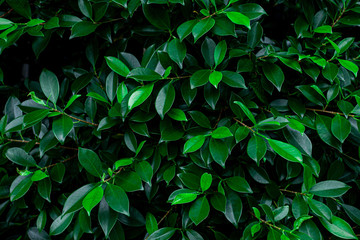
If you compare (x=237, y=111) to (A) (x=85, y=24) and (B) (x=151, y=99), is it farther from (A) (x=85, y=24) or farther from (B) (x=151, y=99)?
(A) (x=85, y=24)

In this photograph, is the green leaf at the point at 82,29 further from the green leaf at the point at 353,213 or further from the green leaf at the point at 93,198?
the green leaf at the point at 353,213

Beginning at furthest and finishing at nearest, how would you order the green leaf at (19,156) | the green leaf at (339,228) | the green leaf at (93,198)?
the green leaf at (19,156) → the green leaf at (339,228) → the green leaf at (93,198)

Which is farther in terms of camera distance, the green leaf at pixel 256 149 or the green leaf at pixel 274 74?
the green leaf at pixel 274 74

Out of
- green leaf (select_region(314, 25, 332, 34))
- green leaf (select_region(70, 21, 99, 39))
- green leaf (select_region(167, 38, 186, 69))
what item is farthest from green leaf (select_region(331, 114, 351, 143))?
green leaf (select_region(70, 21, 99, 39))

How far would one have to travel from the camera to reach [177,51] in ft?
2.79

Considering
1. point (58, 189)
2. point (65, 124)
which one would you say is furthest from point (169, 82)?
point (58, 189)

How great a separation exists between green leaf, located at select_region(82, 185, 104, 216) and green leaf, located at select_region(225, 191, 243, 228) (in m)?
0.36

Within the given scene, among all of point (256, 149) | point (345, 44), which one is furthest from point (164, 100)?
point (345, 44)

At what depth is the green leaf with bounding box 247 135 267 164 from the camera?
772 mm

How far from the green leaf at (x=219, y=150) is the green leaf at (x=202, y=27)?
0.29m

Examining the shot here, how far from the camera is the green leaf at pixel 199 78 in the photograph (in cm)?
82

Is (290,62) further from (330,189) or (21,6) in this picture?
(21,6)

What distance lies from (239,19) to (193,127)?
0.34m

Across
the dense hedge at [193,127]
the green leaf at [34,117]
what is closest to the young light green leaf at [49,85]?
the dense hedge at [193,127]
